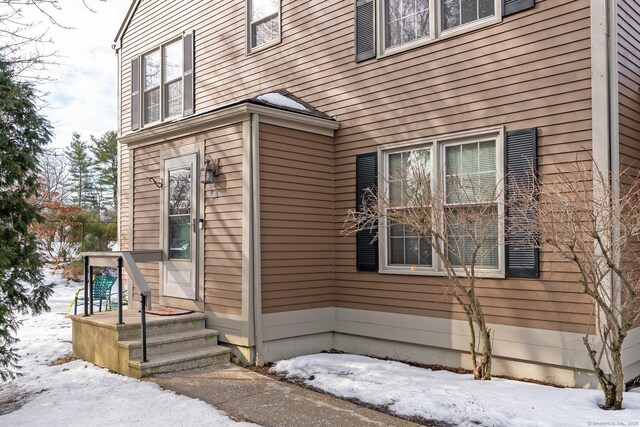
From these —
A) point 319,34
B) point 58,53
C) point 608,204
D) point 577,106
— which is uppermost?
point 319,34

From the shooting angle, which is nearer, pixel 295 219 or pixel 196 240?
pixel 295 219

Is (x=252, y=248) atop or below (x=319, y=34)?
below

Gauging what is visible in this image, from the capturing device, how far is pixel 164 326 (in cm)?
573

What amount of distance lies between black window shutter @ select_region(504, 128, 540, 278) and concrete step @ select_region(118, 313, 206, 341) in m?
3.66

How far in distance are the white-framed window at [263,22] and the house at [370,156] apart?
0.16 ft

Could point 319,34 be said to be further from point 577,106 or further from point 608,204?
point 608,204

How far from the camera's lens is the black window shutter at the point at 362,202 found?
6098 millimetres

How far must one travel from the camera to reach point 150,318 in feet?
19.3

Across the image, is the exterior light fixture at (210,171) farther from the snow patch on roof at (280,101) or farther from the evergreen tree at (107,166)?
the evergreen tree at (107,166)

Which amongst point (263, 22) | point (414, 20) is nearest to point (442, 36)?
point (414, 20)

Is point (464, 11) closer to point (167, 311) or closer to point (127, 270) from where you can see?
point (127, 270)

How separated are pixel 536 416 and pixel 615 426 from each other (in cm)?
51

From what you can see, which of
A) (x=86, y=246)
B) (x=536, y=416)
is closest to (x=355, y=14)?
(x=536, y=416)

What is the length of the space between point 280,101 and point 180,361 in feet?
11.1
